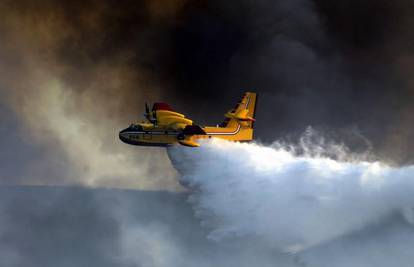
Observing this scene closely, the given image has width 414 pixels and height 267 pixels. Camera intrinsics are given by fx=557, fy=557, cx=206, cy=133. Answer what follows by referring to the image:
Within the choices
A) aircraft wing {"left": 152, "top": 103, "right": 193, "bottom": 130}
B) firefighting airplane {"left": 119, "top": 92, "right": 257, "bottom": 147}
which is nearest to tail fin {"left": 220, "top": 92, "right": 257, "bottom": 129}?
firefighting airplane {"left": 119, "top": 92, "right": 257, "bottom": 147}

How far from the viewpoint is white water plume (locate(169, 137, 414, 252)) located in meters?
44.1

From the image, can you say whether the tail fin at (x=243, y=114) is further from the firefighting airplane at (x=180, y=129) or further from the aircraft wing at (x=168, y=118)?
the aircraft wing at (x=168, y=118)

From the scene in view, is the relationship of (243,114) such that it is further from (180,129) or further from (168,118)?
(168,118)

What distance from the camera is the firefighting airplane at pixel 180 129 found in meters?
46.7

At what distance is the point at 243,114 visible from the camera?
49.5m

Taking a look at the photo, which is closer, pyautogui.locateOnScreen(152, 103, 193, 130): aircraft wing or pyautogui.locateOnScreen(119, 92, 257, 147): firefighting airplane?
pyautogui.locateOnScreen(152, 103, 193, 130): aircraft wing

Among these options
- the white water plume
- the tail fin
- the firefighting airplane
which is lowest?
the white water plume

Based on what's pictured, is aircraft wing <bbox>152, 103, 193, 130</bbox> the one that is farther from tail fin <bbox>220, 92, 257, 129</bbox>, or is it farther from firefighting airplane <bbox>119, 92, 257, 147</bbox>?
tail fin <bbox>220, 92, 257, 129</bbox>

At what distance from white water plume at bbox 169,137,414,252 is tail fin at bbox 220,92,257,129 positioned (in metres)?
2.60

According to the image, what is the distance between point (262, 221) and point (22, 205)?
5230 centimetres

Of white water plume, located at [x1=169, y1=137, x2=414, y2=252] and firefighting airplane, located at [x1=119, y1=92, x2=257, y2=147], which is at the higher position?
firefighting airplane, located at [x1=119, y1=92, x2=257, y2=147]

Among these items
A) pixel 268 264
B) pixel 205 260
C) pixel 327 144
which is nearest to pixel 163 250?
pixel 205 260

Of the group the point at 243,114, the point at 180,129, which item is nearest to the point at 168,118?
the point at 180,129

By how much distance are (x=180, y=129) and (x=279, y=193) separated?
9724 millimetres
